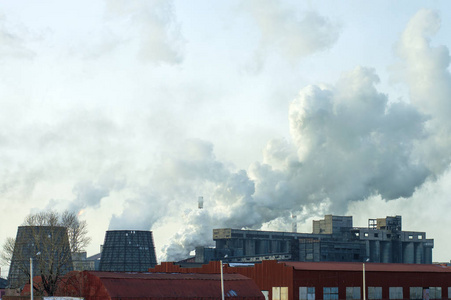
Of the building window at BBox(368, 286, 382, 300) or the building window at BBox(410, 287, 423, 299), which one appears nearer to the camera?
the building window at BBox(368, 286, 382, 300)

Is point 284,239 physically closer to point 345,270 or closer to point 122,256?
point 122,256

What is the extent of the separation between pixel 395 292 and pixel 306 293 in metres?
12.0

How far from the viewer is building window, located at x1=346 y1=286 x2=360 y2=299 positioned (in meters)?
72.9

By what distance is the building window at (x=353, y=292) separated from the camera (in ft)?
239

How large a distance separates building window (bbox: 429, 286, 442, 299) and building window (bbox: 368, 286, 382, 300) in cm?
864

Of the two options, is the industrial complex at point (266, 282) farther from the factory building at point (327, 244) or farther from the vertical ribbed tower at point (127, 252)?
the factory building at point (327, 244)

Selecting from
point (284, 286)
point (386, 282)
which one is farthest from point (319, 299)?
point (386, 282)

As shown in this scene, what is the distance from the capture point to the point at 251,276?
74438mm

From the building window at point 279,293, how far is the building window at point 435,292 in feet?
65.3

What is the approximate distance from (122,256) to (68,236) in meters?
80.6

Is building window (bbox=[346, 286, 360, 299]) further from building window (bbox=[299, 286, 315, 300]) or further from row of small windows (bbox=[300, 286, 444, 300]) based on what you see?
building window (bbox=[299, 286, 315, 300])

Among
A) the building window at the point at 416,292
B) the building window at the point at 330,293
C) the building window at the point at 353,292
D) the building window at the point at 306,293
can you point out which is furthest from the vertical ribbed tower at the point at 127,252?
the building window at the point at 306,293

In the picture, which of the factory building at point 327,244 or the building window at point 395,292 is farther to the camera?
the factory building at point 327,244

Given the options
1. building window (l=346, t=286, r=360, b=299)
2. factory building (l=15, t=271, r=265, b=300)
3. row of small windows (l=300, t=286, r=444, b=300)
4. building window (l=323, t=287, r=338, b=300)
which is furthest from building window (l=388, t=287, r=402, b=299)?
factory building (l=15, t=271, r=265, b=300)
